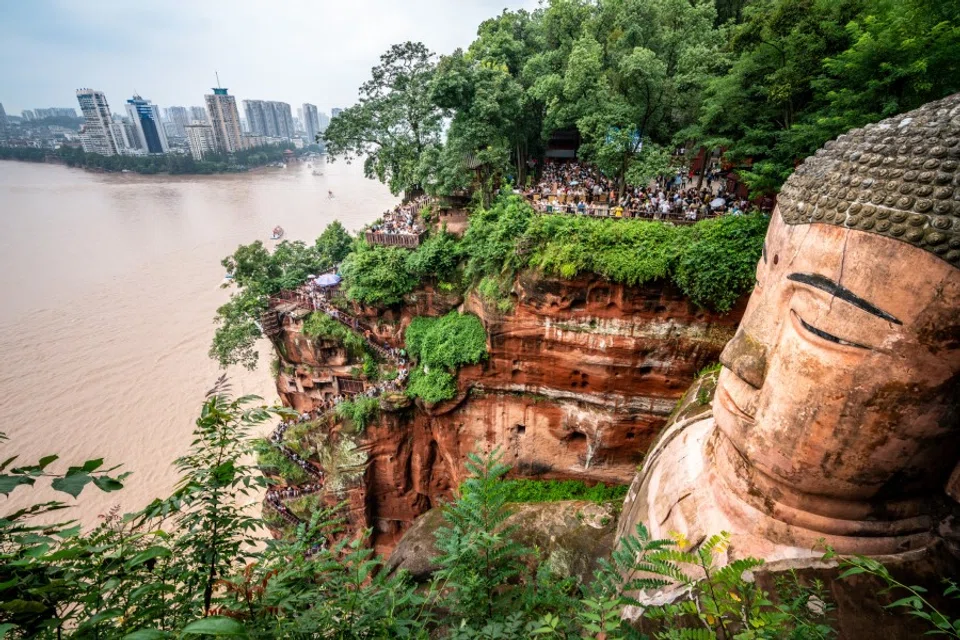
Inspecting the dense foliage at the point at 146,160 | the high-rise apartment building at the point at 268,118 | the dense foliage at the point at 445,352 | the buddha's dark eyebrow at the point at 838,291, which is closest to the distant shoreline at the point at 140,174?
the dense foliage at the point at 146,160

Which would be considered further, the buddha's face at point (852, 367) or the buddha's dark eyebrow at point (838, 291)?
the buddha's dark eyebrow at point (838, 291)

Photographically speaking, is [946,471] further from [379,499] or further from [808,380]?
[379,499]

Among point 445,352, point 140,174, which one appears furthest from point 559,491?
point 140,174

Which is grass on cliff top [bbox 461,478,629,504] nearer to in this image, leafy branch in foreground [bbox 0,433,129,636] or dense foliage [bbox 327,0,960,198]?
dense foliage [bbox 327,0,960,198]

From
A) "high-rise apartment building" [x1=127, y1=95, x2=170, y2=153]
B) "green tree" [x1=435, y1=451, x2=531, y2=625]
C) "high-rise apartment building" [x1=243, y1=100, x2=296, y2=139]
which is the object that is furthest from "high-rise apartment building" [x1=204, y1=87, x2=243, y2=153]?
"green tree" [x1=435, y1=451, x2=531, y2=625]

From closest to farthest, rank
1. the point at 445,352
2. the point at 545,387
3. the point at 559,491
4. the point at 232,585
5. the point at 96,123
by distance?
1. the point at 232,585
2. the point at 545,387
3. the point at 445,352
4. the point at 559,491
5. the point at 96,123

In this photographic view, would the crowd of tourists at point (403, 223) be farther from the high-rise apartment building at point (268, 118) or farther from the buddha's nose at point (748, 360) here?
the high-rise apartment building at point (268, 118)

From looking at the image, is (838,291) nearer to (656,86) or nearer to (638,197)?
(638,197)
